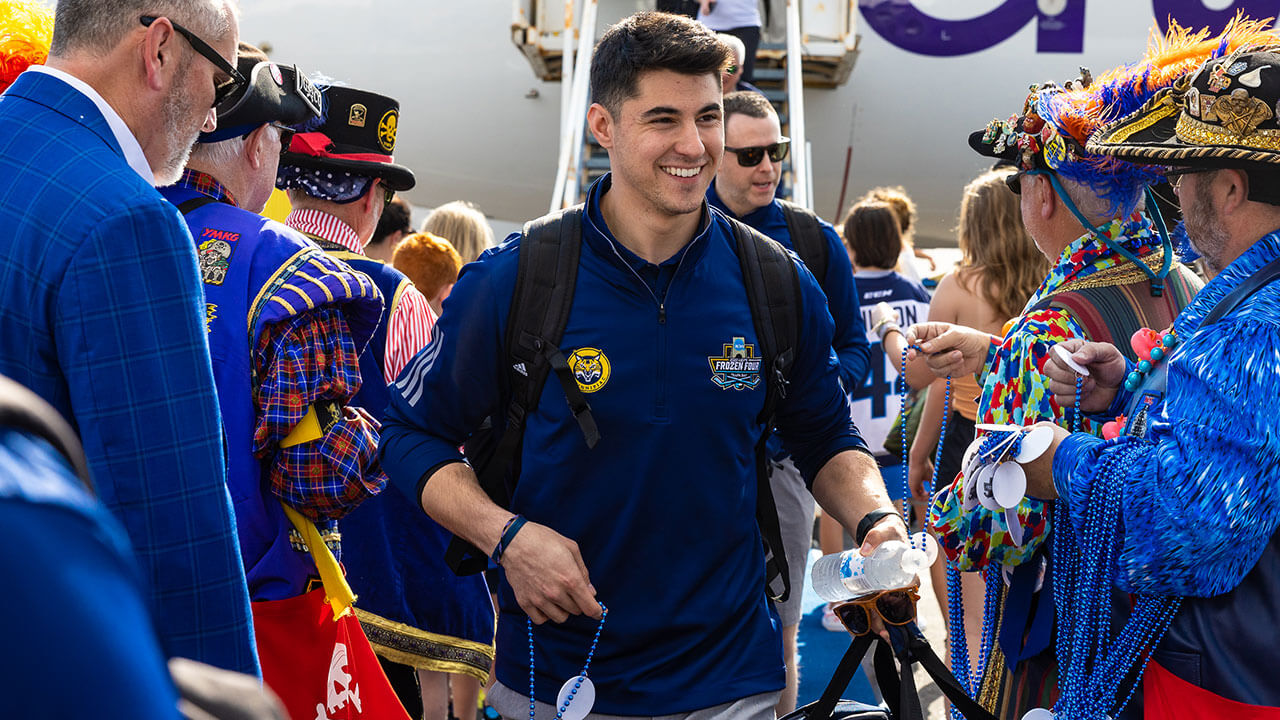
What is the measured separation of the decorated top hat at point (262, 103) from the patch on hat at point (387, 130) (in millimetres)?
738

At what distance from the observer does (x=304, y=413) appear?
228cm

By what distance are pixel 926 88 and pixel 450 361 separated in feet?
31.0

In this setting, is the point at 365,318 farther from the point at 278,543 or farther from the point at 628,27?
the point at 628,27

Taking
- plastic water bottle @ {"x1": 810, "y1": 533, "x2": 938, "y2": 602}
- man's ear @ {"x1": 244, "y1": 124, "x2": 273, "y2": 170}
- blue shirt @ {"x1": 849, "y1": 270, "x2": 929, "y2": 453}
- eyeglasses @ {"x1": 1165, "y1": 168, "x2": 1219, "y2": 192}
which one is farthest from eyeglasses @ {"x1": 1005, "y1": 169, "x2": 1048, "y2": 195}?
blue shirt @ {"x1": 849, "y1": 270, "x2": 929, "y2": 453}

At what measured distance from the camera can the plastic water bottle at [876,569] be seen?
1.88m

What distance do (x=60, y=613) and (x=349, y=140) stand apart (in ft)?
9.35

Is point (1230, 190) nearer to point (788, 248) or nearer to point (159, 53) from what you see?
point (788, 248)

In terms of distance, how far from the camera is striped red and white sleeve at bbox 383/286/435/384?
10.1 ft

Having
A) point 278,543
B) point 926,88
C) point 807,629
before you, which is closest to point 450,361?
point 278,543

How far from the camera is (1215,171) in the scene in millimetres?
2047

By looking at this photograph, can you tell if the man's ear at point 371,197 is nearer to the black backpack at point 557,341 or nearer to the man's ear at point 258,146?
the man's ear at point 258,146

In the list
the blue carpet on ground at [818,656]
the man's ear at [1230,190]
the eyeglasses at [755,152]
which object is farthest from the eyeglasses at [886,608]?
the blue carpet on ground at [818,656]

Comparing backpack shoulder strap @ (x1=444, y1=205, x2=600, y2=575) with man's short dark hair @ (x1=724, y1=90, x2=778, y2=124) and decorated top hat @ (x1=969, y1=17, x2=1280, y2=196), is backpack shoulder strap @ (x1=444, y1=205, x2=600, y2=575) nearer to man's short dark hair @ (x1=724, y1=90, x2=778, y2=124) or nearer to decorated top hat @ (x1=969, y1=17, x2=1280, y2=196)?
decorated top hat @ (x1=969, y1=17, x2=1280, y2=196)

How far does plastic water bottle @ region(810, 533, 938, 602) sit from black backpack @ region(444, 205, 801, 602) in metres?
0.18
